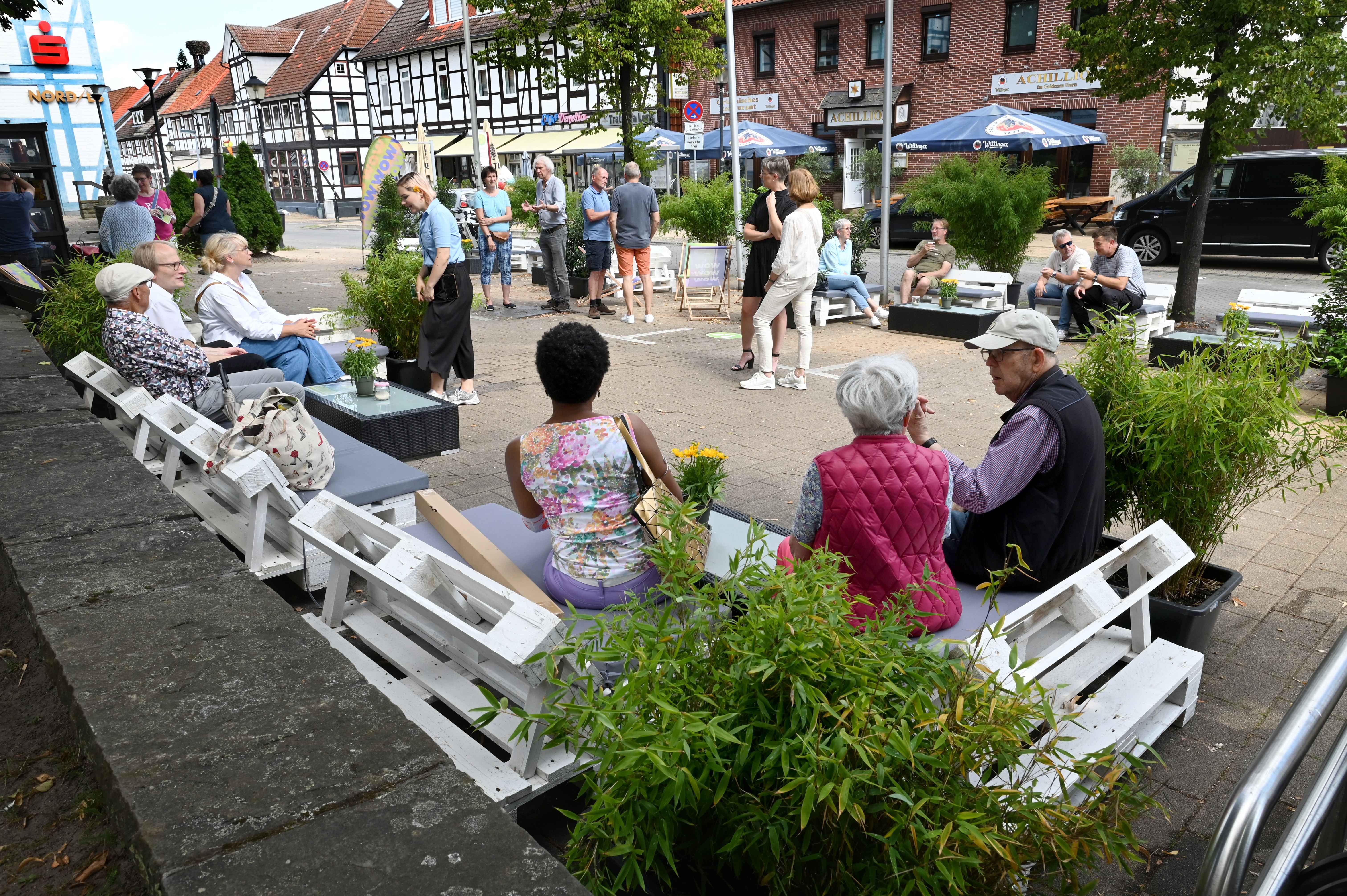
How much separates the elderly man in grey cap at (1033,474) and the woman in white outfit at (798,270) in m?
4.47

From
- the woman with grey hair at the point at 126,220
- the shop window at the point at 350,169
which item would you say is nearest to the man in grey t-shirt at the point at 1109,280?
the woman with grey hair at the point at 126,220

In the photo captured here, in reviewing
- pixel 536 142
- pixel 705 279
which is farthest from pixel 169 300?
pixel 536 142

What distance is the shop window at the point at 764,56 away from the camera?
34.0 metres

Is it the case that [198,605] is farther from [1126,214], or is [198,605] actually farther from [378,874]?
[1126,214]

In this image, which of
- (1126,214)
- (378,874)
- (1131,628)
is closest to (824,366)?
(1131,628)

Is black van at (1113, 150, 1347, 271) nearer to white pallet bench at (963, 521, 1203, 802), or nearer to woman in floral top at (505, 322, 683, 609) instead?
white pallet bench at (963, 521, 1203, 802)

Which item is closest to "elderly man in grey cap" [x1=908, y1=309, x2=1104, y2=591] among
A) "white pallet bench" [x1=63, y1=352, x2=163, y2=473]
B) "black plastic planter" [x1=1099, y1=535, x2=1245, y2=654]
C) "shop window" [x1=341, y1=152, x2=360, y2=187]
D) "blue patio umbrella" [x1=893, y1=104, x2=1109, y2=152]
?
"black plastic planter" [x1=1099, y1=535, x2=1245, y2=654]

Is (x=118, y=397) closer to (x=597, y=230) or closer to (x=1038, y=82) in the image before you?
(x=597, y=230)

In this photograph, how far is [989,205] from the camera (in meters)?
12.2

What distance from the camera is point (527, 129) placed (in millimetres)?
38781

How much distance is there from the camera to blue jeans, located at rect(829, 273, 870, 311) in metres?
11.5

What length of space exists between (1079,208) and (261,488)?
977 inches

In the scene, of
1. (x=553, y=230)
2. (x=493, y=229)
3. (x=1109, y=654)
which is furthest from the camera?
(x=493, y=229)

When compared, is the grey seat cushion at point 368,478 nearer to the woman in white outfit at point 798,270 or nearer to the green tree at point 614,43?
the woman in white outfit at point 798,270
